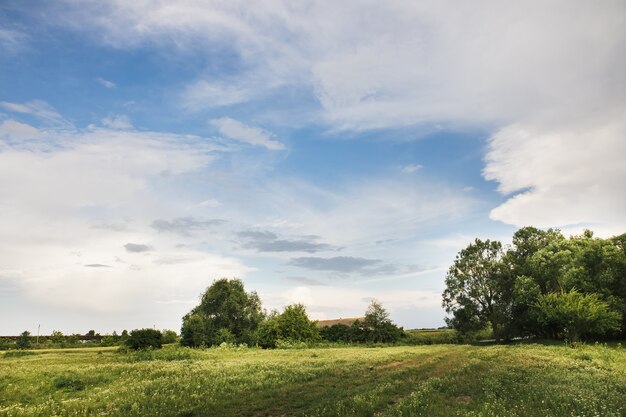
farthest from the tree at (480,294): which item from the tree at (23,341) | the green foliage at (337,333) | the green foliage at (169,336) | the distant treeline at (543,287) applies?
the tree at (23,341)

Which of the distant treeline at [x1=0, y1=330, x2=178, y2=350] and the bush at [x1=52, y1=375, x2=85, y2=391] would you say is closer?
the bush at [x1=52, y1=375, x2=85, y2=391]

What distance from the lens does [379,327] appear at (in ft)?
267

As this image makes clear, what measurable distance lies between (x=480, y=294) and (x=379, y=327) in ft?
71.1

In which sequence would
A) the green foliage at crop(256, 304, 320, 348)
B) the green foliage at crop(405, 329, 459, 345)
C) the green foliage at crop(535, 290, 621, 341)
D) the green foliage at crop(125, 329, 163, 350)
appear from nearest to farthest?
the green foliage at crop(535, 290, 621, 341) → the green foliage at crop(125, 329, 163, 350) → the green foliage at crop(256, 304, 320, 348) → the green foliage at crop(405, 329, 459, 345)

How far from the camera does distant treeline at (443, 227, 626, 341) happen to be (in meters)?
49.0

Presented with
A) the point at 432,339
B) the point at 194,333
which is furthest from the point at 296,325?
the point at 432,339

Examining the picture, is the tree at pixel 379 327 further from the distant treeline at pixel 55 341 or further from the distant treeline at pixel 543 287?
the distant treeline at pixel 55 341

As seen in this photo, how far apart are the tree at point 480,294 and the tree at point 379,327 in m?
11.6

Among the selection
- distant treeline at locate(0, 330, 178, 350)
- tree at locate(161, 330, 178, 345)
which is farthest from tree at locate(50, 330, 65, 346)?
tree at locate(161, 330, 178, 345)

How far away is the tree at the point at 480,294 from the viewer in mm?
76938

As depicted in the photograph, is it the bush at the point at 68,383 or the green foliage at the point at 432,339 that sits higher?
the bush at the point at 68,383

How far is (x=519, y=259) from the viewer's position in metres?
79.8

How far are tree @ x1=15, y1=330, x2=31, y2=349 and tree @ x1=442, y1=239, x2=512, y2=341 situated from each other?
8840 centimetres

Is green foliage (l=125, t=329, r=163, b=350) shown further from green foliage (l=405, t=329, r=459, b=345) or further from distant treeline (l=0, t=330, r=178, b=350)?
green foliage (l=405, t=329, r=459, b=345)
